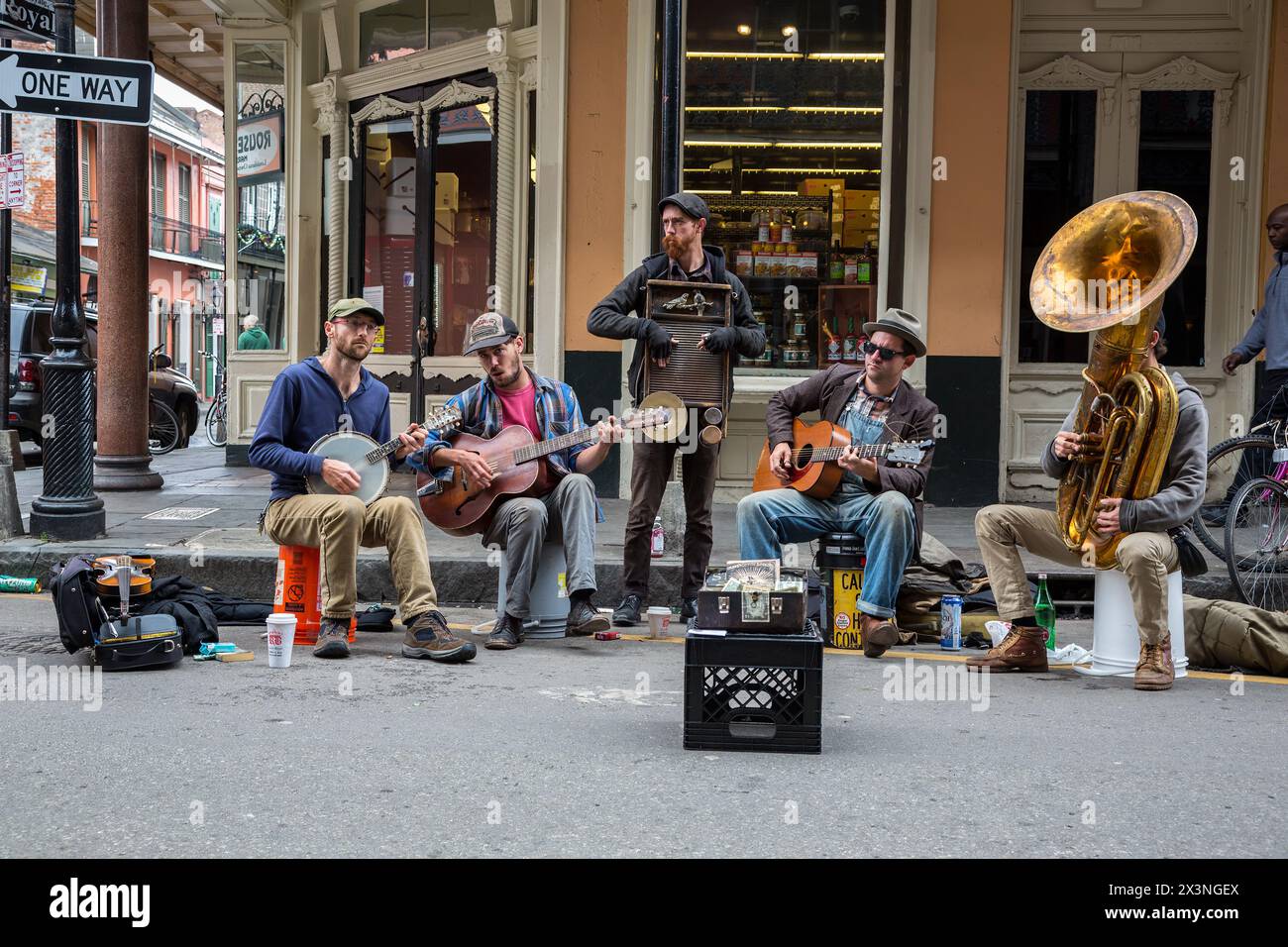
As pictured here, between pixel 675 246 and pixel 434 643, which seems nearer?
pixel 434 643

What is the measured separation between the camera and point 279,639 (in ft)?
19.2

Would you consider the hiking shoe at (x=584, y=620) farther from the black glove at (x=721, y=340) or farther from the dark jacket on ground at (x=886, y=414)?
the black glove at (x=721, y=340)

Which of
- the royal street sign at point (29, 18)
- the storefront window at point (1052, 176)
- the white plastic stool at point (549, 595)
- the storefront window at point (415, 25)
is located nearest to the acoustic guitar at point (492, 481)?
the white plastic stool at point (549, 595)

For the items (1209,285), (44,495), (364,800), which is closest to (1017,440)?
(1209,285)

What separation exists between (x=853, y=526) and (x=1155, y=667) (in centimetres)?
157

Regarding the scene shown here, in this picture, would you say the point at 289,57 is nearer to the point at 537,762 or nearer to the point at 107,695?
the point at 107,695

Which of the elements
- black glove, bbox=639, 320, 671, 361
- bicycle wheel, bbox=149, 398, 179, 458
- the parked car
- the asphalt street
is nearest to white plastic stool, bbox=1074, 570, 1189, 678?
the asphalt street

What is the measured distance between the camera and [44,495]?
8.43 metres

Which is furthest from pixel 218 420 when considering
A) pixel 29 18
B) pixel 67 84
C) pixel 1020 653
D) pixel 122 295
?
pixel 1020 653

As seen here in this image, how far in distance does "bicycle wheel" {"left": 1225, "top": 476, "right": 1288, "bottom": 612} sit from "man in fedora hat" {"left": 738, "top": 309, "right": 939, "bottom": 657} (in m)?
1.94

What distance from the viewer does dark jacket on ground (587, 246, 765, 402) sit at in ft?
23.4

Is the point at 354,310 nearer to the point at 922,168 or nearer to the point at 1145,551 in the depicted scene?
the point at 1145,551

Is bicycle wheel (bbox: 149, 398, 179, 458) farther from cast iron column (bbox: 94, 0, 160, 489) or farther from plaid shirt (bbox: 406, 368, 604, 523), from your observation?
plaid shirt (bbox: 406, 368, 604, 523)

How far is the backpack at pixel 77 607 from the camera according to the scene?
572 cm
